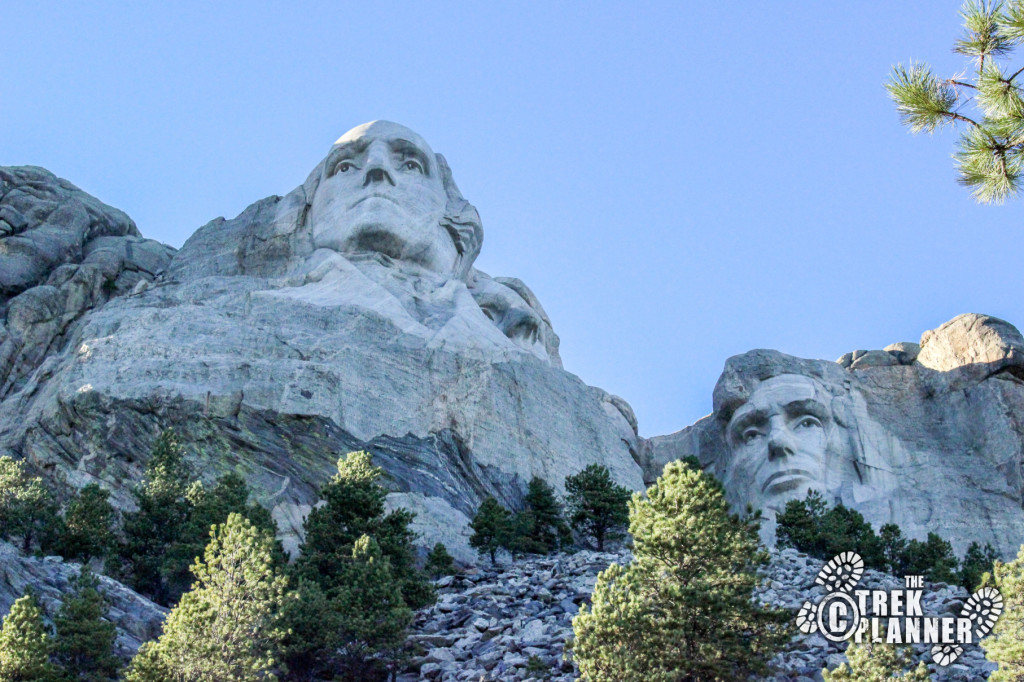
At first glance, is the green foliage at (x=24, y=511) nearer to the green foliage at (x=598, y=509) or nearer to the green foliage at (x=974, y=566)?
the green foliage at (x=598, y=509)

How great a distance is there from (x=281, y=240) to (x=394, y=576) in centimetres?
1920

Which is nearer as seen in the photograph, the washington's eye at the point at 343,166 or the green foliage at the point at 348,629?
the green foliage at the point at 348,629

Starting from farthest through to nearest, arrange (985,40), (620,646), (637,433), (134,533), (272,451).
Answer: (637,433) < (272,451) < (134,533) < (620,646) < (985,40)

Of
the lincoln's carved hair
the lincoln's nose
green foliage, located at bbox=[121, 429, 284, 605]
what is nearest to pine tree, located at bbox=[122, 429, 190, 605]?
green foliage, located at bbox=[121, 429, 284, 605]

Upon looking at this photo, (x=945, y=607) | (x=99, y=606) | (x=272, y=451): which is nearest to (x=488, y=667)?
(x=99, y=606)

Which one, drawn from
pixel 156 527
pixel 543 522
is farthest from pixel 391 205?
pixel 156 527

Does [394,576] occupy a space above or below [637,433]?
below

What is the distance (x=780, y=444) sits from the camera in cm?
4225

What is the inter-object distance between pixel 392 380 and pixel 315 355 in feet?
6.26

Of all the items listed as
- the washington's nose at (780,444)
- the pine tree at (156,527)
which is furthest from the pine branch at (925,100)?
the washington's nose at (780,444)

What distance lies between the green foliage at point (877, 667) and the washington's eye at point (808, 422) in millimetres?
21675

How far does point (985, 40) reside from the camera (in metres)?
15.0

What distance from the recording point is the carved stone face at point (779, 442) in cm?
4150

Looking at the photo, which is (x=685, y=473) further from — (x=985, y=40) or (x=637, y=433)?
(x=637, y=433)
